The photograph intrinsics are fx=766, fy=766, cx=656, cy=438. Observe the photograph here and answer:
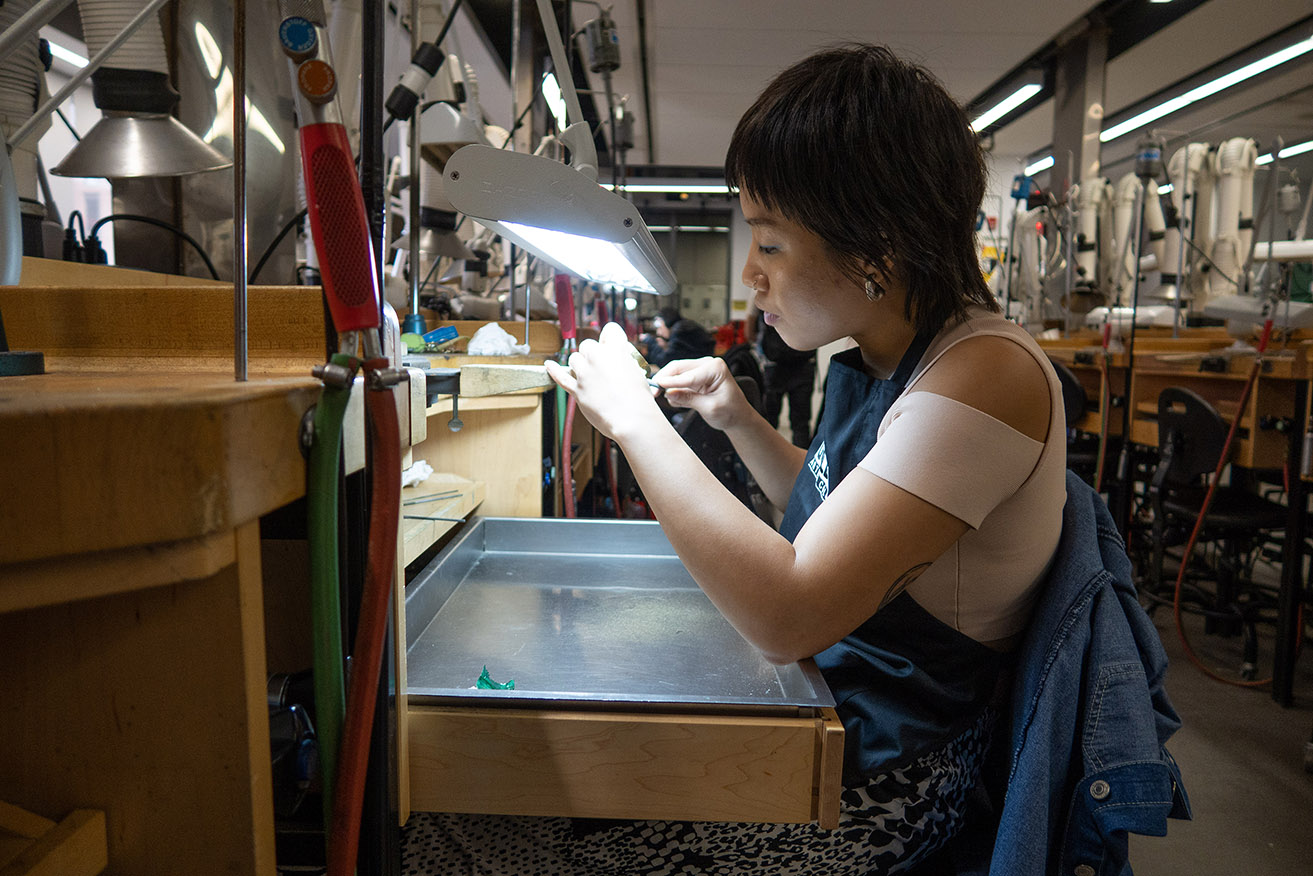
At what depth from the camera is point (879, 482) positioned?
0.72 metres

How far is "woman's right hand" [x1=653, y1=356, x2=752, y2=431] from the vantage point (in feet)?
3.71

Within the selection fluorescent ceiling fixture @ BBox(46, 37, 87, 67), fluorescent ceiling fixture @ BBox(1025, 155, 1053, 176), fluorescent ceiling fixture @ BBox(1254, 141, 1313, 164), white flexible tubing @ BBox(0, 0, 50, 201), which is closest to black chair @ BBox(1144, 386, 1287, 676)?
white flexible tubing @ BBox(0, 0, 50, 201)

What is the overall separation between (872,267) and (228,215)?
1408mm

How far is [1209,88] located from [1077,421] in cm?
454

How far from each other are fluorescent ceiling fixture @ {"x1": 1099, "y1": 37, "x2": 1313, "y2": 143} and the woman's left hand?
247 inches

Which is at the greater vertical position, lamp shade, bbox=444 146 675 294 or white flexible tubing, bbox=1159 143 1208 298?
white flexible tubing, bbox=1159 143 1208 298

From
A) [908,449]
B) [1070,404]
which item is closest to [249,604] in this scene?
[908,449]

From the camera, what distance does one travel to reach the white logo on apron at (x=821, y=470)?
3.06 ft

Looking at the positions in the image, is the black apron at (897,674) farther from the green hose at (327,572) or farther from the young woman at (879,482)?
the green hose at (327,572)

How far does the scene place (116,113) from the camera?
1.09 m

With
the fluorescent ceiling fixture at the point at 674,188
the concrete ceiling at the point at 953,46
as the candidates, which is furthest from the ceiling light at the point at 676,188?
the concrete ceiling at the point at 953,46

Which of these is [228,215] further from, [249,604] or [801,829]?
[801,829]

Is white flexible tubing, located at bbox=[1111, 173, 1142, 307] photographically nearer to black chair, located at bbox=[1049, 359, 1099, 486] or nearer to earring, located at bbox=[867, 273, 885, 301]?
black chair, located at bbox=[1049, 359, 1099, 486]

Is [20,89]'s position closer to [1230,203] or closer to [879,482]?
[879,482]
